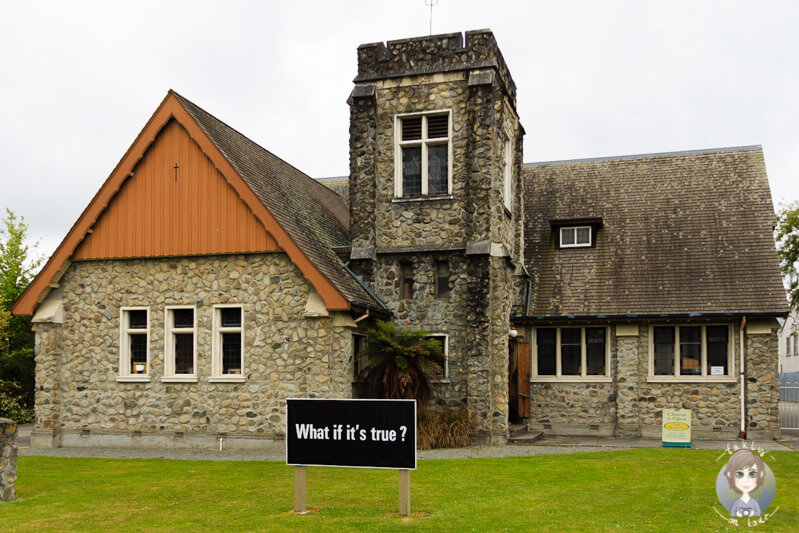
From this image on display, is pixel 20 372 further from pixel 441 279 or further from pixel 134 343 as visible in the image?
pixel 441 279

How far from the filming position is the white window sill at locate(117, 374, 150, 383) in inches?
731

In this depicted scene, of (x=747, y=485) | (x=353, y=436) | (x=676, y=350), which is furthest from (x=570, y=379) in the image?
(x=353, y=436)

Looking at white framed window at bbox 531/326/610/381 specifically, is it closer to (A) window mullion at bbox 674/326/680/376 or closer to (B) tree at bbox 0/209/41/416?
(A) window mullion at bbox 674/326/680/376

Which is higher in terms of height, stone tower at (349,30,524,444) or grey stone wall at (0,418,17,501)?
stone tower at (349,30,524,444)

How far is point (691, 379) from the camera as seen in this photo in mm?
20531

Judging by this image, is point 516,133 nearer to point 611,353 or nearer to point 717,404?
point 611,353

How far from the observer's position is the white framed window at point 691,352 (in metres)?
20.5

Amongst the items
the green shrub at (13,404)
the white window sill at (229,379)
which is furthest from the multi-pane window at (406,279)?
the green shrub at (13,404)

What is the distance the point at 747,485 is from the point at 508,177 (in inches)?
524

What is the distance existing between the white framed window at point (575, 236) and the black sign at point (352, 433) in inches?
559

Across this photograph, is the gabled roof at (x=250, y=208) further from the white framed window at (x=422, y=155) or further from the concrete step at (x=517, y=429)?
the concrete step at (x=517, y=429)

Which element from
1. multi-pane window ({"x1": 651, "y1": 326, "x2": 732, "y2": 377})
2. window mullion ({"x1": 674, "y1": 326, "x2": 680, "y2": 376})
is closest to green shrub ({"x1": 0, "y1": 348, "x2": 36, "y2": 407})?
multi-pane window ({"x1": 651, "y1": 326, "x2": 732, "y2": 377})

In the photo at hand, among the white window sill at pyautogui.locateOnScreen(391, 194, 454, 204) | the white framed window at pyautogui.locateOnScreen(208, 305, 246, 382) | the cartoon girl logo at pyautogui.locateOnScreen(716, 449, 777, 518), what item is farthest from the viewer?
the white window sill at pyautogui.locateOnScreen(391, 194, 454, 204)

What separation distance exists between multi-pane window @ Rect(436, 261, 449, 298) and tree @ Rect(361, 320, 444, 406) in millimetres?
1546
